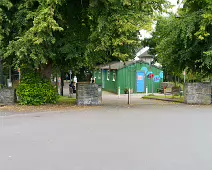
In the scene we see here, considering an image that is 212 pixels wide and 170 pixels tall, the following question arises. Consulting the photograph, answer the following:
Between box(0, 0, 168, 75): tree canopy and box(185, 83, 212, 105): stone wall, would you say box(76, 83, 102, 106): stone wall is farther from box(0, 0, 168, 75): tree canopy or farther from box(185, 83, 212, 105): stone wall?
box(185, 83, 212, 105): stone wall

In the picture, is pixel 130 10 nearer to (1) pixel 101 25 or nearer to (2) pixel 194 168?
(1) pixel 101 25

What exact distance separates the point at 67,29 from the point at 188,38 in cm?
711

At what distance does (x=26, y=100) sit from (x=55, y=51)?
301 cm

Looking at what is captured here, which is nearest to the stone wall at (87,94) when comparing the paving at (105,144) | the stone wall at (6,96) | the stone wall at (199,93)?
the stone wall at (6,96)

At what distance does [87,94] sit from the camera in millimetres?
18469

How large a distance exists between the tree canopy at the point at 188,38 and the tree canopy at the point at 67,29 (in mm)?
2217

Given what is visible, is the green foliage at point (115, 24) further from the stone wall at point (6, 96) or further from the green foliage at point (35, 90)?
the stone wall at point (6, 96)

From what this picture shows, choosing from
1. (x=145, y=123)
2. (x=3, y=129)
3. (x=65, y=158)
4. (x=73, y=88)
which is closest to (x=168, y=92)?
(x=73, y=88)

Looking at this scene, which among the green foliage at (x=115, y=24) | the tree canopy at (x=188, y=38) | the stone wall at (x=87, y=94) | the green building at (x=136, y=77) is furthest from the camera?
the green building at (x=136, y=77)

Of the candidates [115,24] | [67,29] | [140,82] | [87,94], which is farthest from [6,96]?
[140,82]

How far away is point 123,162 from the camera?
6418mm

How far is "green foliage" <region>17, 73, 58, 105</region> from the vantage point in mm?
17578

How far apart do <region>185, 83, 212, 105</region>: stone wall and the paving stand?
798 centimetres

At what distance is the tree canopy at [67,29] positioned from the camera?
15148mm
